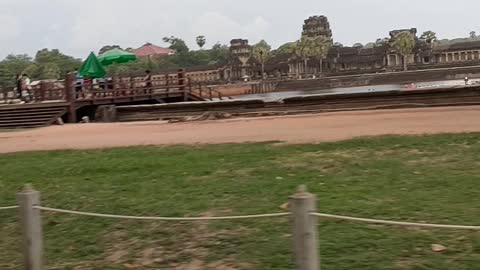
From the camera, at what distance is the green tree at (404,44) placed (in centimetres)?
9706

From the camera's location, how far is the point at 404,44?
96688 millimetres

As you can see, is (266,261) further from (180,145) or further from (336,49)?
(336,49)

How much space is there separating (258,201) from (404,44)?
93.8 m

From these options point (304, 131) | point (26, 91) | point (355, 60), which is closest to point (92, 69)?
point (26, 91)

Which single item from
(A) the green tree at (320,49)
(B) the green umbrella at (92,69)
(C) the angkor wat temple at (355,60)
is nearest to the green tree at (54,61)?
(C) the angkor wat temple at (355,60)

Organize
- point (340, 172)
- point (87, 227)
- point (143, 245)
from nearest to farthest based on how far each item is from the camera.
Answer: point (143, 245), point (87, 227), point (340, 172)

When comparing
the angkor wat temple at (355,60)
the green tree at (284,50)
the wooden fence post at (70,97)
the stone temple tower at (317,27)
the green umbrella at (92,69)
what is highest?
the stone temple tower at (317,27)

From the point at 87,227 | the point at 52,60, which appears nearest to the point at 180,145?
the point at 87,227

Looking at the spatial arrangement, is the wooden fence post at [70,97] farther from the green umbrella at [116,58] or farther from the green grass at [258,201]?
the green grass at [258,201]

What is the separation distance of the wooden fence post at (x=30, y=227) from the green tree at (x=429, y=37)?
110 metres

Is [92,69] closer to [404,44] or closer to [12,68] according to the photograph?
[12,68]

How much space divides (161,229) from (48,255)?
3.59 feet

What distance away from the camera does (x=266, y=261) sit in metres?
5.34

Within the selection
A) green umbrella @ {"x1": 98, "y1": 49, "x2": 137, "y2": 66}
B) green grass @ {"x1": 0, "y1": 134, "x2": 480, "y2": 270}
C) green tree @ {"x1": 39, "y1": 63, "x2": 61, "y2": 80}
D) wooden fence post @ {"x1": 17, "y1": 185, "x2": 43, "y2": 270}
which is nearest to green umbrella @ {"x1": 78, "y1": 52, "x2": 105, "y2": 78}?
green umbrella @ {"x1": 98, "y1": 49, "x2": 137, "y2": 66}
